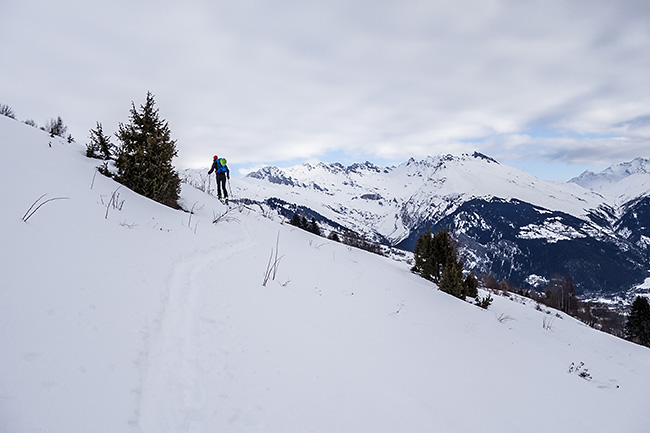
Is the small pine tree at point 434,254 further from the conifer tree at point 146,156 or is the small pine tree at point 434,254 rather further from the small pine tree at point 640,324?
the small pine tree at point 640,324

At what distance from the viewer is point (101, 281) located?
321 cm

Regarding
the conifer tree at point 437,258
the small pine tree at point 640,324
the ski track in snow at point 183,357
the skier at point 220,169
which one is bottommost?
the small pine tree at point 640,324

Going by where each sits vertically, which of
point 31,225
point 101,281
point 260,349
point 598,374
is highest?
point 31,225

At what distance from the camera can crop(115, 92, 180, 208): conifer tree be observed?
28.4ft

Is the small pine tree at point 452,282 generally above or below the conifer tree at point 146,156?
below

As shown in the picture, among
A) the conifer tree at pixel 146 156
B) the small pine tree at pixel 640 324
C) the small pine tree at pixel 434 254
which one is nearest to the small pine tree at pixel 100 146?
the conifer tree at pixel 146 156

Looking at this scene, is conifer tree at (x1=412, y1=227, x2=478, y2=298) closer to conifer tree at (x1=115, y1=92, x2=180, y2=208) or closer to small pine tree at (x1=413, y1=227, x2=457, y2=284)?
small pine tree at (x1=413, y1=227, x2=457, y2=284)

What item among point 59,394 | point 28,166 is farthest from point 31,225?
point 28,166

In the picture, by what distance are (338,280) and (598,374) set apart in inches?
271

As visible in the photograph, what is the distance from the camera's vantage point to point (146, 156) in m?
8.85

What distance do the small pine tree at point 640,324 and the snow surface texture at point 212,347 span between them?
40657 millimetres

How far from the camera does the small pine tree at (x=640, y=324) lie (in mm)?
33531

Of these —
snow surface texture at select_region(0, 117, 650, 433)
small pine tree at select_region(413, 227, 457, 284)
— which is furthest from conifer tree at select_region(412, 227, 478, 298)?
snow surface texture at select_region(0, 117, 650, 433)

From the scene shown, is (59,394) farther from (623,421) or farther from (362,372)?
(623,421)
